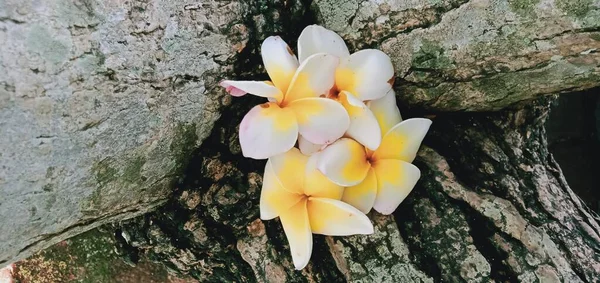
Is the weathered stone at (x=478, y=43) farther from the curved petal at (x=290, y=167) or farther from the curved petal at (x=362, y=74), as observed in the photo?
the curved petal at (x=290, y=167)

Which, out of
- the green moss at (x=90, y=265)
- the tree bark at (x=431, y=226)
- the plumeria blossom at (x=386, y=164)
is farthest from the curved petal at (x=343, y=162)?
the green moss at (x=90, y=265)

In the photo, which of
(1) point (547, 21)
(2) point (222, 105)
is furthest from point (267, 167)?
(1) point (547, 21)

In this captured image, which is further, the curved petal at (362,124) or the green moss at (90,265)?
the green moss at (90,265)

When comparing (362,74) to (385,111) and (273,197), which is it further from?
(273,197)

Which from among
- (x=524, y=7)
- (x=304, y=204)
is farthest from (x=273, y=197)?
(x=524, y=7)

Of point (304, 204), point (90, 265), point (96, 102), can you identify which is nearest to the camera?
point (96, 102)
